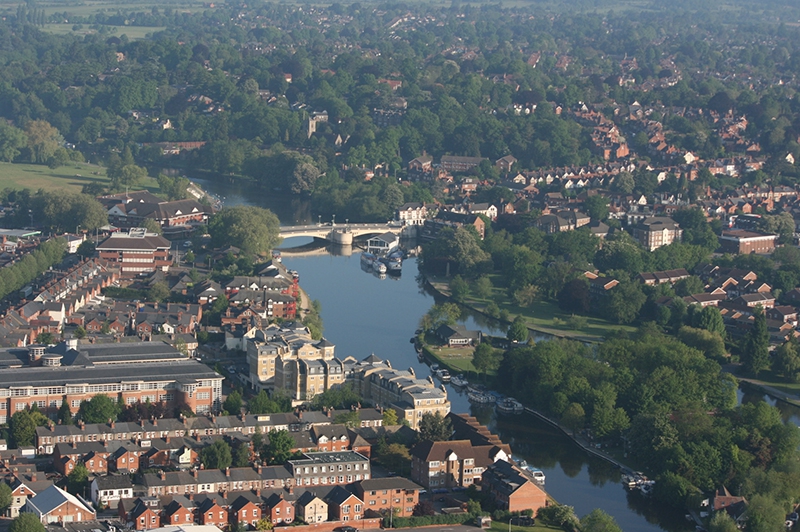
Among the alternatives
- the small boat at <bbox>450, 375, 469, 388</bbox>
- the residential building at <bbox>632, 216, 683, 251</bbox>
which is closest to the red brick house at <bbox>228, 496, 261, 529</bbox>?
the small boat at <bbox>450, 375, 469, 388</bbox>

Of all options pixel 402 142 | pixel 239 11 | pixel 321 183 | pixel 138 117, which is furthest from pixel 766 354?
pixel 239 11

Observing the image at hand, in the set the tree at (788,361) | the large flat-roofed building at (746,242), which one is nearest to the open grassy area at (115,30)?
the large flat-roofed building at (746,242)

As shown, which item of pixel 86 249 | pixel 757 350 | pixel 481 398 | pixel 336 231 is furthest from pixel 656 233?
pixel 481 398

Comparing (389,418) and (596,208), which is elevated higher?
(596,208)

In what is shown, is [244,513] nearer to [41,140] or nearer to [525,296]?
[525,296]

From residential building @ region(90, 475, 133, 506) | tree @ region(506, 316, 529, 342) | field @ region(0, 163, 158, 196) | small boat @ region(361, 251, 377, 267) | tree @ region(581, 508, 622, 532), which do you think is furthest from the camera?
field @ region(0, 163, 158, 196)

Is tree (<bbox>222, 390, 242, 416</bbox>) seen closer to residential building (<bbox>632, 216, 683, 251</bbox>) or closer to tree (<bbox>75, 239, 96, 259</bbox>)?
tree (<bbox>75, 239, 96, 259</bbox>)
